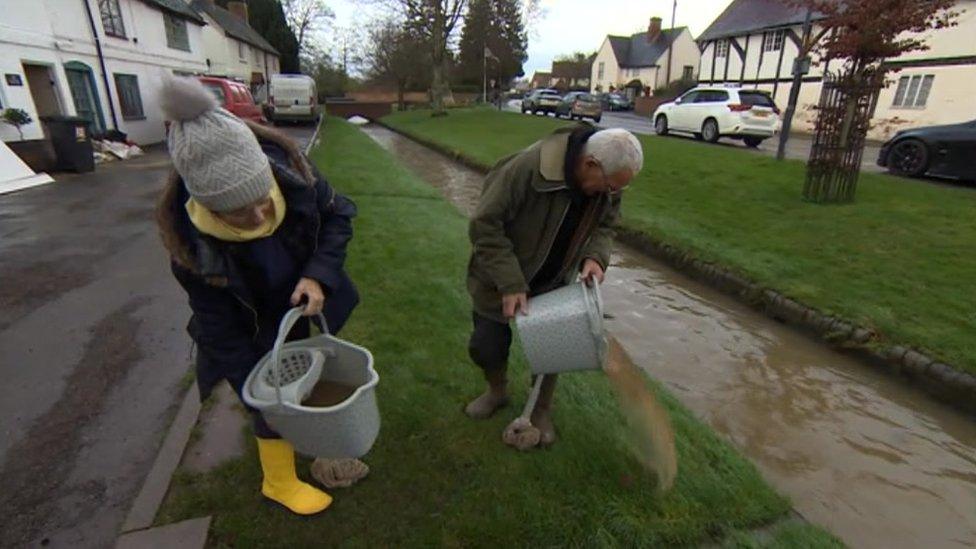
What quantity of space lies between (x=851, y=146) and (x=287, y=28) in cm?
5157

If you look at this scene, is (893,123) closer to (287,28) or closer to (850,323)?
(850,323)

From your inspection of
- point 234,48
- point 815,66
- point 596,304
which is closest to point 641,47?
point 815,66

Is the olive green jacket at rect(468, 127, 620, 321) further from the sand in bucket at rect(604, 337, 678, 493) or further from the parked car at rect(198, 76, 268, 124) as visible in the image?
the parked car at rect(198, 76, 268, 124)

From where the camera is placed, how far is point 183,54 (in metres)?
21.1

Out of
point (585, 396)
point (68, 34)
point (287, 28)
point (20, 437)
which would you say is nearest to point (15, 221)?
point (20, 437)

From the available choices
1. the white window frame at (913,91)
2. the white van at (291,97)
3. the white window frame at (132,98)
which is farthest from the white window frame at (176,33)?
the white window frame at (913,91)

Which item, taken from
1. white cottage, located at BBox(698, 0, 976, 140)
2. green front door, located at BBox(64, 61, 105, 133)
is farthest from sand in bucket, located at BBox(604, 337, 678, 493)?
green front door, located at BBox(64, 61, 105, 133)

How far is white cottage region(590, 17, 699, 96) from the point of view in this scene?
170 ft

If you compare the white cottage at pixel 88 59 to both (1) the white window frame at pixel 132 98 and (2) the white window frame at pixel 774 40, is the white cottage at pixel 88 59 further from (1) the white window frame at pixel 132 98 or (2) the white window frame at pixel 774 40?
(2) the white window frame at pixel 774 40

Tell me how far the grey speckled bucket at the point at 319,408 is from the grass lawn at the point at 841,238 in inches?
169

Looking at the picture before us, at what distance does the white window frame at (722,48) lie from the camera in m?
35.4

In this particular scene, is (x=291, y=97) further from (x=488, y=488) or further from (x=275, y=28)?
(x=275, y=28)

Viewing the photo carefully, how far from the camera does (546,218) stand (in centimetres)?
238

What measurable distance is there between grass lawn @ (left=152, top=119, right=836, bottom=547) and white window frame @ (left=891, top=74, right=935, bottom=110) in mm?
27457
